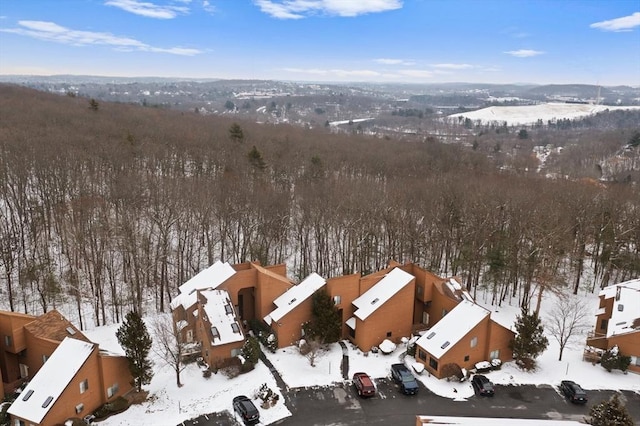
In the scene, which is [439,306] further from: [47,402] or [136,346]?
[47,402]

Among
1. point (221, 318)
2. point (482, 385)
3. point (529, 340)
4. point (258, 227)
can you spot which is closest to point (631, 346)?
point (529, 340)

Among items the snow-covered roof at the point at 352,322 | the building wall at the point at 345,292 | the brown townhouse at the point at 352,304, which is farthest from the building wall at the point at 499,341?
the building wall at the point at 345,292

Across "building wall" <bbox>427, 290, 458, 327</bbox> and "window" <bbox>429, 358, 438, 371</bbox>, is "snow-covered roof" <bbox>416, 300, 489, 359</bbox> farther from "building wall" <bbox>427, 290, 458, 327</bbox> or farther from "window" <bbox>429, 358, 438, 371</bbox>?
"building wall" <bbox>427, 290, 458, 327</bbox>

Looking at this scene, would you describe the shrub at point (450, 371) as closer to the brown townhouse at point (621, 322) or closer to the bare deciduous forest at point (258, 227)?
the brown townhouse at point (621, 322)

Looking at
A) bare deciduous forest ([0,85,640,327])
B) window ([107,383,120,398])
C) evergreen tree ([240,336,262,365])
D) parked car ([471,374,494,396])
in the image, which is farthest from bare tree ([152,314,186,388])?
parked car ([471,374,494,396])

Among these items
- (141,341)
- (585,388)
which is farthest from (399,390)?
(141,341)

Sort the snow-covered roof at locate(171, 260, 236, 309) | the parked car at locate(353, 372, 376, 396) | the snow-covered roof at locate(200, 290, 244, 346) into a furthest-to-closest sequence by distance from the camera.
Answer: the snow-covered roof at locate(171, 260, 236, 309), the snow-covered roof at locate(200, 290, 244, 346), the parked car at locate(353, 372, 376, 396)
